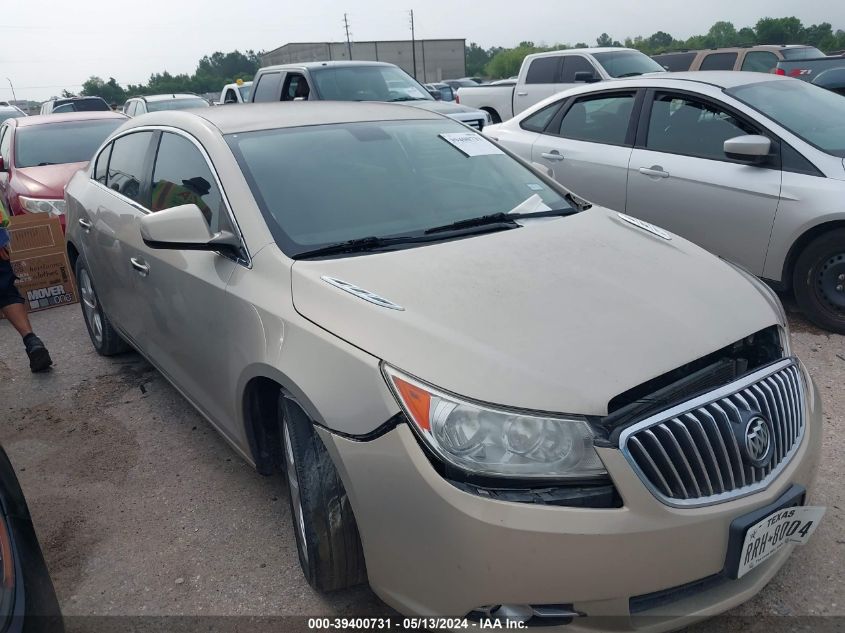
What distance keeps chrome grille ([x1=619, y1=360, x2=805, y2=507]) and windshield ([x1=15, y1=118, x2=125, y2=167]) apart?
7804 mm

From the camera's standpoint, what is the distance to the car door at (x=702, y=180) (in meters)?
4.54

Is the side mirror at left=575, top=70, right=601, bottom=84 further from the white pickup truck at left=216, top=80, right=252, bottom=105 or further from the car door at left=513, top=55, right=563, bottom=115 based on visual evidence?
the white pickup truck at left=216, top=80, right=252, bottom=105

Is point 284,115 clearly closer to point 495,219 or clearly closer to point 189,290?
point 189,290

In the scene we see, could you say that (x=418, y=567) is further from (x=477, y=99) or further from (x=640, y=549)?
(x=477, y=99)

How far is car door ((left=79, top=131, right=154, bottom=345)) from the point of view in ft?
12.1

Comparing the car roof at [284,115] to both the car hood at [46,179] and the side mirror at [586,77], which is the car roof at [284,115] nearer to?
the car hood at [46,179]

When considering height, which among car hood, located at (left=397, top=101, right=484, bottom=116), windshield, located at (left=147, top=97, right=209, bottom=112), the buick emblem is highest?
car hood, located at (left=397, top=101, right=484, bottom=116)

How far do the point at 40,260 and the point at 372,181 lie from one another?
4.54 meters

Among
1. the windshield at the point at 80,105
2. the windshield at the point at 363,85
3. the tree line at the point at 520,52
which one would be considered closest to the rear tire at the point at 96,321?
the windshield at the point at 363,85

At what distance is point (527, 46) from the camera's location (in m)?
79.1

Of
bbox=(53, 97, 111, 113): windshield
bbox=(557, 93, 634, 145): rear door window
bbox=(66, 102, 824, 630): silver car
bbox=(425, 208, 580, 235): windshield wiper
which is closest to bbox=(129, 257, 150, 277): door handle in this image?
bbox=(66, 102, 824, 630): silver car

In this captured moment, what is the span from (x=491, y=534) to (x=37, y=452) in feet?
A: 9.82

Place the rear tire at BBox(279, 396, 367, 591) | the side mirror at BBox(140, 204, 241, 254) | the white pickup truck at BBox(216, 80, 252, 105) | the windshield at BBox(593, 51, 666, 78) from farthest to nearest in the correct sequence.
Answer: the white pickup truck at BBox(216, 80, 252, 105) → the windshield at BBox(593, 51, 666, 78) → the side mirror at BBox(140, 204, 241, 254) → the rear tire at BBox(279, 396, 367, 591)

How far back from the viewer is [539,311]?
85.9 inches
